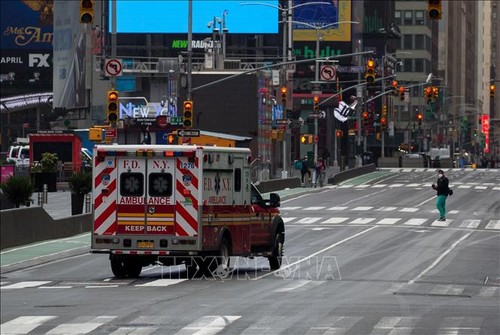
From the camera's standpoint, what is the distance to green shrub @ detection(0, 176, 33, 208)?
37.0 metres

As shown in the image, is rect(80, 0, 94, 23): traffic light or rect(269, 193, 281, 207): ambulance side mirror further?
rect(80, 0, 94, 23): traffic light

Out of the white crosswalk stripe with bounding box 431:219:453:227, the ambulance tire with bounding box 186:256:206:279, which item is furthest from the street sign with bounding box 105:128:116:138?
the ambulance tire with bounding box 186:256:206:279

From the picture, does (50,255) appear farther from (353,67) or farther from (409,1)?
(409,1)

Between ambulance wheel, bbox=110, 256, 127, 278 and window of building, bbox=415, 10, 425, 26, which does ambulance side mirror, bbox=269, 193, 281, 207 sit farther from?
window of building, bbox=415, 10, 425, 26

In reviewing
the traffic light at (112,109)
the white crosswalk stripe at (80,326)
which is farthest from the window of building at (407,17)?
the white crosswalk stripe at (80,326)

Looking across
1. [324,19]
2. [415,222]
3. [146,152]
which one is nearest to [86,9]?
[146,152]

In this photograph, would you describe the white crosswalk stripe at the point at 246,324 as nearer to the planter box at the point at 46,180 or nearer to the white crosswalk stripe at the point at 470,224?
the white crosswalk stripe at the point at 470,224

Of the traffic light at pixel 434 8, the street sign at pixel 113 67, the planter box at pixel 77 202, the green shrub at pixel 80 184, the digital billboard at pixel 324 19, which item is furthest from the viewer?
the digital billboard at pixel 324 19

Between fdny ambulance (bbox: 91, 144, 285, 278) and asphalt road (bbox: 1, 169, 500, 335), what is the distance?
0.60 meters

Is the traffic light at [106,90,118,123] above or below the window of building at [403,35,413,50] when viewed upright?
below

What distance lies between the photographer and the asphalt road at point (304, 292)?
55.4 ft

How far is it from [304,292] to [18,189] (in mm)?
17160

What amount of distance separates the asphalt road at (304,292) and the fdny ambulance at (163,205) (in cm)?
60

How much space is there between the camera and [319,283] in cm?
2367
